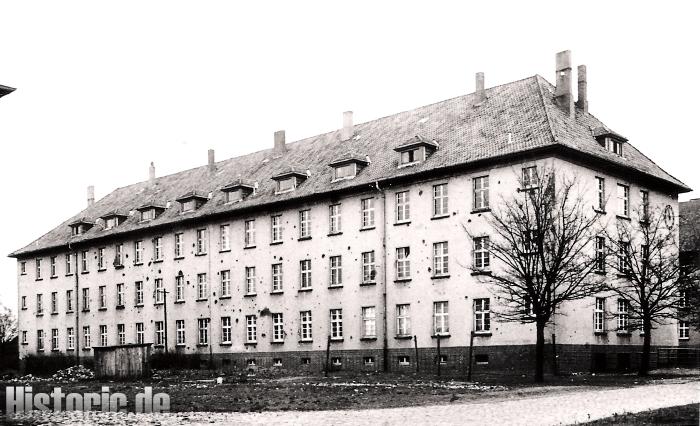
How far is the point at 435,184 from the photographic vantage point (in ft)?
120

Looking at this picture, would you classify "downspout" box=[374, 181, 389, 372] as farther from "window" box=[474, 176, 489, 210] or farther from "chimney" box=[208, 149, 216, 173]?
"chimney" box=[208, 149, 216, 173]

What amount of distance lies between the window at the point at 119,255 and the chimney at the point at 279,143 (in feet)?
37.3

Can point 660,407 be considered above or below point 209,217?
below

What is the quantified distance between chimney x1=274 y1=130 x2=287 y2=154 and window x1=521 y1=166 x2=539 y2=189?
742 inches

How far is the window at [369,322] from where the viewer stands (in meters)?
38.2

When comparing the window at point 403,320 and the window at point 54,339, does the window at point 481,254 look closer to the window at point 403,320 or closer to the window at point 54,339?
the window at point 403,320

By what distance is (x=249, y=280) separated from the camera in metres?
44.2

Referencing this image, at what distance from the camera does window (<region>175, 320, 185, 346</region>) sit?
47.4 meters

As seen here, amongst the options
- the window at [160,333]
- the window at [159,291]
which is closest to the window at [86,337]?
the window at [160,333]

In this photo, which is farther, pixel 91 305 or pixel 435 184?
pixel 91 305

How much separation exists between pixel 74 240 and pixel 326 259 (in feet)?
71.8

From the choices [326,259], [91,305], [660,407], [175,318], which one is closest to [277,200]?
[326,259]

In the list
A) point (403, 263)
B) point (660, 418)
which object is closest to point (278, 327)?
point (403, 263)

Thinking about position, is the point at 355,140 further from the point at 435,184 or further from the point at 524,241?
the point at 524,241
